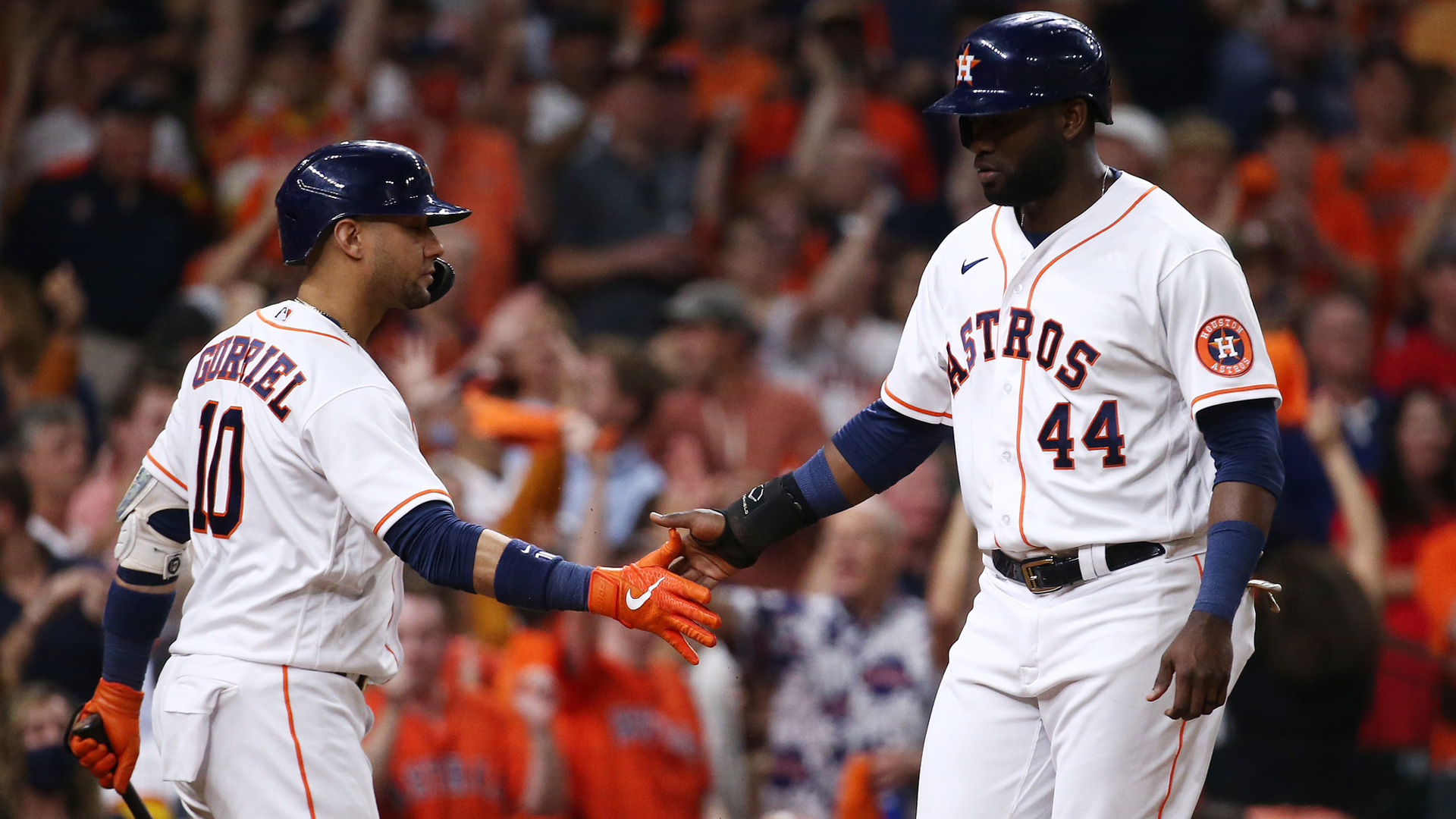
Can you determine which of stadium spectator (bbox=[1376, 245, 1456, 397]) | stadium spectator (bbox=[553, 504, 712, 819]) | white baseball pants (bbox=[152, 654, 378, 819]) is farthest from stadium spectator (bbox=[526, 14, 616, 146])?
white baseball pants (bbox=[152, 654, 378, 819])

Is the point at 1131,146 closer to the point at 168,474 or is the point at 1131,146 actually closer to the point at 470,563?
the point at 470,563

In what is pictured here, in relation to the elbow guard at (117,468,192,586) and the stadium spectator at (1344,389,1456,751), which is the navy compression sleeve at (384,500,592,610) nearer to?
the elbow guard at (117,468,192,586)

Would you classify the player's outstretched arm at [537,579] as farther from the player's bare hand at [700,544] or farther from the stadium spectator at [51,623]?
the stadium spectator at [51,623]

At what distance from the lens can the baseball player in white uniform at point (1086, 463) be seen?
10.1 feet

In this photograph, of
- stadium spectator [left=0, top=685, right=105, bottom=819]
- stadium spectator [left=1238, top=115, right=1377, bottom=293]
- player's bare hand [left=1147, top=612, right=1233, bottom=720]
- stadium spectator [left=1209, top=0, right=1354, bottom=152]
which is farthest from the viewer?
stadium spectator [left=1209, top=0, right=1354, bottom=152]

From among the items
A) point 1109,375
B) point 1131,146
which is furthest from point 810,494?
point 1131,146

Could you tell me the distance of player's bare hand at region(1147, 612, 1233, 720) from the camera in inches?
115

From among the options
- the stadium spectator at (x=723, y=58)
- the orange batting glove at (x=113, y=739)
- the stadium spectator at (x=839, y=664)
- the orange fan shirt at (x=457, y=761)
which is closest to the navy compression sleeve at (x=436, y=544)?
the orange batting glove at (x=113, y=739)

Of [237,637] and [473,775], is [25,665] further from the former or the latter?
[237,637]

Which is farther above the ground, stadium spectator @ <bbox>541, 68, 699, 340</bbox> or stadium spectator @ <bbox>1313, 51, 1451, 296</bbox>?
stadium spectator @ <bbox>1313, 51, 1451, 296</bbox>

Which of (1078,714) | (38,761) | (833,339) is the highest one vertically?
(1078,714)

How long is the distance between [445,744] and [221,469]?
2.22 meters

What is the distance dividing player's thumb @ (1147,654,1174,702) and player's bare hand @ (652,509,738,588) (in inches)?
44.3

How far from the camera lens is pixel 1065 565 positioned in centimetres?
321
